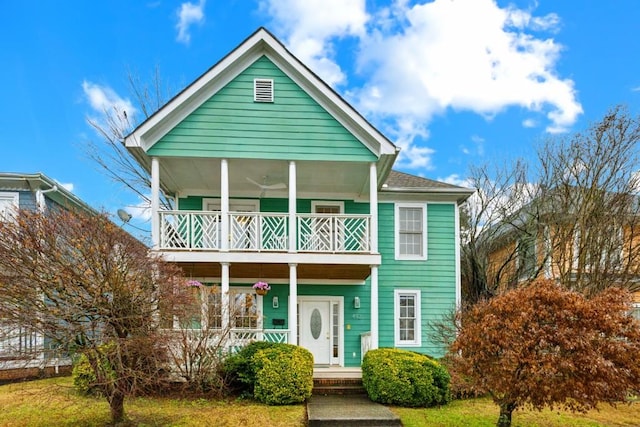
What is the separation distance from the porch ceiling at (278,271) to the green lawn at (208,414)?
3.55 meters

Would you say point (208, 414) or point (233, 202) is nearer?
point (208, 414)

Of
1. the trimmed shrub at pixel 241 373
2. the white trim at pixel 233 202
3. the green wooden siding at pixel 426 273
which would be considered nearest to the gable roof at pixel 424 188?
the green wooden siding at pixel 426 273

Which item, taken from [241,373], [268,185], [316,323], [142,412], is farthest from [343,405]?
[268,185]

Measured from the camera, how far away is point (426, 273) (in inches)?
568

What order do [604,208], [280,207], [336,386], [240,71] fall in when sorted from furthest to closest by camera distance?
[280,207]
[604,208]
[240,71]
[336,386]

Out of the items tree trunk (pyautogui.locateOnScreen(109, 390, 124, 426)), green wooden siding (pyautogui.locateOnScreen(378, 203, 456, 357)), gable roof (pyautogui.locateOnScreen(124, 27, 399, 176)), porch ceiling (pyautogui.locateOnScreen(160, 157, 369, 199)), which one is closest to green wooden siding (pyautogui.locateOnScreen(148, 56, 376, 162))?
gable roof (pyautogui.locateOnScreen(124, 27, 399, 176))

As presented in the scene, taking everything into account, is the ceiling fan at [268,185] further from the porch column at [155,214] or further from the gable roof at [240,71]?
the porch column at [155,214]

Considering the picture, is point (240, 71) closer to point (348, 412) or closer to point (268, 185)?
point (268, 185)

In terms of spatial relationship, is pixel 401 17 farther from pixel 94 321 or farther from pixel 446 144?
pixel 94 321

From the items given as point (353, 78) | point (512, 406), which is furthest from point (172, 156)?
point (353, 78)

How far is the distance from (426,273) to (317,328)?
12.3 ft

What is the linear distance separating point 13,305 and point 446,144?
58.4ft

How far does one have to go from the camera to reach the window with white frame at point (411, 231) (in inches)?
573

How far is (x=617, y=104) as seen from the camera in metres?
13.3
